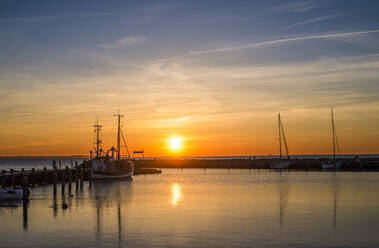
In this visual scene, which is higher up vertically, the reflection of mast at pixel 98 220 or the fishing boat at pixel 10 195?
the fishing boat at pixel 10 195

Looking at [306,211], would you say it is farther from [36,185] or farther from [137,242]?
[36,185]

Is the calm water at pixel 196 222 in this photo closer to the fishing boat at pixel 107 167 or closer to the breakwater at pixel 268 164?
the fishing boat at pixel 107 167

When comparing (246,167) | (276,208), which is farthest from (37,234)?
(246,167)

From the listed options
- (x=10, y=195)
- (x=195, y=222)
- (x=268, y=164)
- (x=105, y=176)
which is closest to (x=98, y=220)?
(x=195, y=222)

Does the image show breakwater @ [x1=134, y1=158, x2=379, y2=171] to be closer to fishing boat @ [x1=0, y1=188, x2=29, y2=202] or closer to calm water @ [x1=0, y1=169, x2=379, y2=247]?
calm water @ [x1=0, y1=169, x2=379, y2=247]

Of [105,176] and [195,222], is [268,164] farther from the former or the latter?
[195,222]

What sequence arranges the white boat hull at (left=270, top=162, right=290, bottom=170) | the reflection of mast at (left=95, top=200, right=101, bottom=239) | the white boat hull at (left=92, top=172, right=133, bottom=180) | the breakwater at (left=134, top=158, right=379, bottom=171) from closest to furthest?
the reflection of mast at (left=95, top=200, right=101, bottom=239) < the white boat hull at (left=92, top=172, right=133, bottom=180) < the breakwater at (left=134, top=158, right=379, bottom=171) < the white boat hull at (left=270, top=162, right=290, bottom=170)

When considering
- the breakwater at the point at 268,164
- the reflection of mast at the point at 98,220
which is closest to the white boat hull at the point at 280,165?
the breakwater at the point at 268,164

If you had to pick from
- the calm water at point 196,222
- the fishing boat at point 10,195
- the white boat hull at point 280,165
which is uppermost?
the white boat hull at point 280,165

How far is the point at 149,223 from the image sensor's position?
31.3 metres

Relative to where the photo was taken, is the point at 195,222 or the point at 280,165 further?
the point at 280,165

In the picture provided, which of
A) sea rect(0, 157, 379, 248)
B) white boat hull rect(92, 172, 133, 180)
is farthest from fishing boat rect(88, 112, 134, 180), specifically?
sea rect(0, 157, 379, 248)

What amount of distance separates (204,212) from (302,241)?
12.6 m

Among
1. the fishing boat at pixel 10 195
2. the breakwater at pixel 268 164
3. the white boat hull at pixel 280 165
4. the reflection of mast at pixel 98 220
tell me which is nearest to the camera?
the reflection of mast at pixel 98 220
